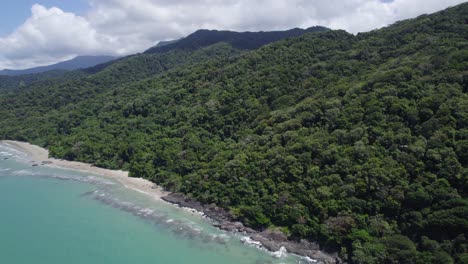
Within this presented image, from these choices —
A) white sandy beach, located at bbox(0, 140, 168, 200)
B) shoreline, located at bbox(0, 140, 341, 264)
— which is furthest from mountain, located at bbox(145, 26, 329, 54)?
shoreline, located at bbox(0, 140, 341, 264)

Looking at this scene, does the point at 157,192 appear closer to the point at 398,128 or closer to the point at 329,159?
the point at 329,159

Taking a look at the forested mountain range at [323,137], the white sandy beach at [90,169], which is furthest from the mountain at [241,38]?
the white sandy beach at [90,169]

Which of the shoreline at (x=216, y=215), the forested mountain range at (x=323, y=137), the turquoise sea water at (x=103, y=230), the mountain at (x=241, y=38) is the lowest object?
the turquoise sea water at (x=103, y=230)

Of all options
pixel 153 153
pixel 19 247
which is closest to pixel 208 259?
pixel 19 247

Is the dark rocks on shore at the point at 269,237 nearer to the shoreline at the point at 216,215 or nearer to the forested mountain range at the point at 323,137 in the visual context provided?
the shoreline at the point at 216,215

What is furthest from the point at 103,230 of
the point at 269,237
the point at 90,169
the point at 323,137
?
the point at 323,137

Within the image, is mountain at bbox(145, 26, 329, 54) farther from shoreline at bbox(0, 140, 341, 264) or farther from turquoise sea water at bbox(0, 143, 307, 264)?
turquoise sea water at bbox(0, 143, 307, 264)
